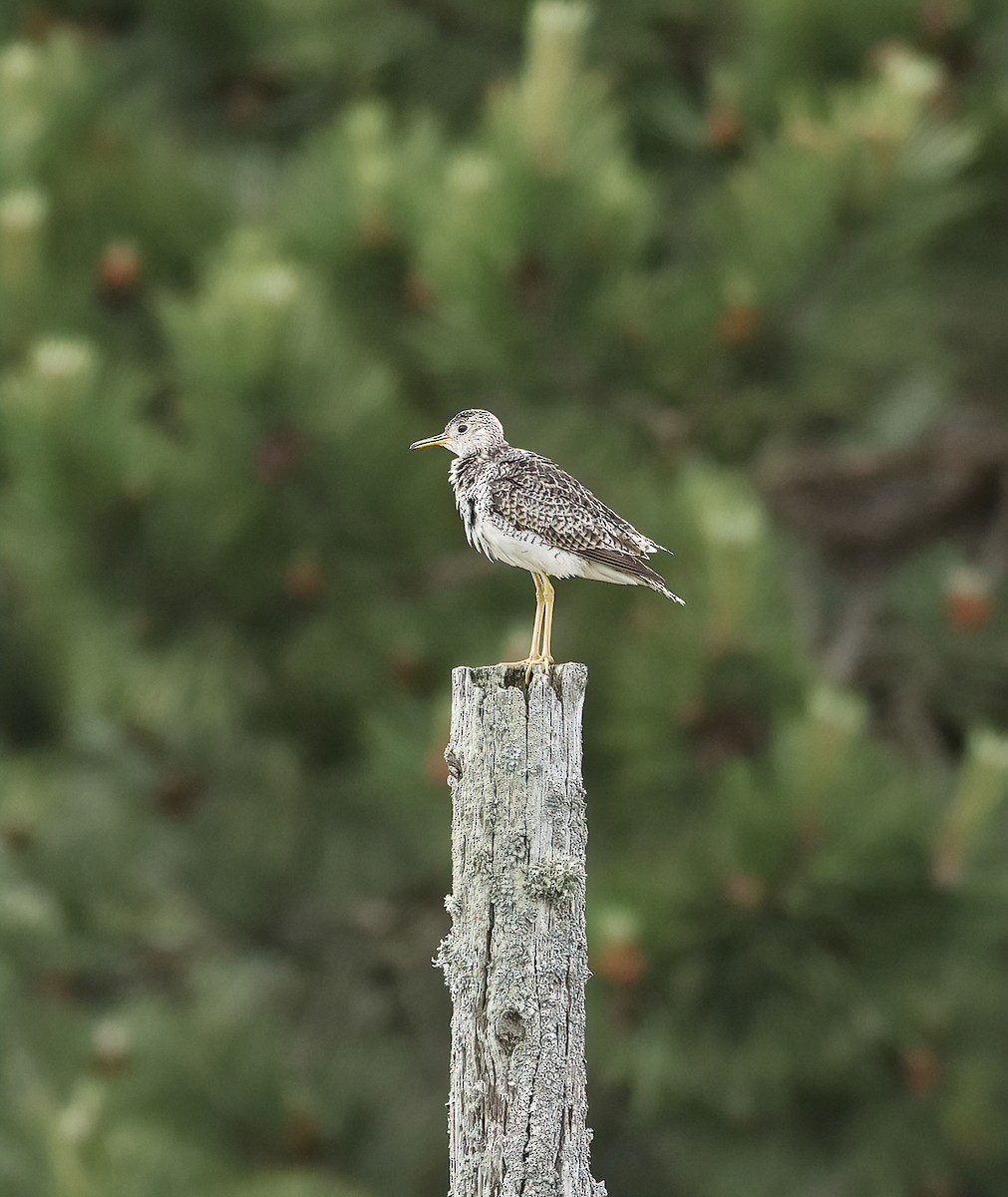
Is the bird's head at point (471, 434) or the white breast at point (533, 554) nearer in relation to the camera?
the white breast at point (533, 554)

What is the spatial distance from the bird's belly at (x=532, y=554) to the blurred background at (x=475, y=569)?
203cm

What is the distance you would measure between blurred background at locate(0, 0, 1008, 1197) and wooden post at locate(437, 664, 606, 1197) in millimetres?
2936

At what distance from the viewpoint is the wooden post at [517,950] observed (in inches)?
122

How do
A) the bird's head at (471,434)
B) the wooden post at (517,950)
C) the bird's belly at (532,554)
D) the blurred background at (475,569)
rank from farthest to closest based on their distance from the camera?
the blurred background at (475,569)
the bird's head at (471,434)
the bird's belly at (532,554)
the wooden post at (517,950)

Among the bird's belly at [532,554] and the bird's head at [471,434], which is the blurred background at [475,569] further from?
the bird's belly at [532,554]

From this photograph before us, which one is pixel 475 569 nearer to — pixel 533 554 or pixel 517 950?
pixel 533 554

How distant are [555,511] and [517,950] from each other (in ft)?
3.89

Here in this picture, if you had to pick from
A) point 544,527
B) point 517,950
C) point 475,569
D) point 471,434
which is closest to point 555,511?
point 544,527

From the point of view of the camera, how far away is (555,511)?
13.4 ft

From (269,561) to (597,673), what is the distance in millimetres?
1279

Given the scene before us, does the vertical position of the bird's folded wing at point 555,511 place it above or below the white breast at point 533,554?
above

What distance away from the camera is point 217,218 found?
Answer: 849 centimetres

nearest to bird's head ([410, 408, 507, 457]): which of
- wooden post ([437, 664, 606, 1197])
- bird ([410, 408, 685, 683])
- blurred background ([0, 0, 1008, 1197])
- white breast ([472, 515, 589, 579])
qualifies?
bird ([410, 408, 685, 683])

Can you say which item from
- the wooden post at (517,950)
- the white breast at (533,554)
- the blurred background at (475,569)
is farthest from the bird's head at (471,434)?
the blurred background at (475,569)
